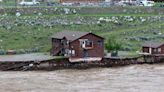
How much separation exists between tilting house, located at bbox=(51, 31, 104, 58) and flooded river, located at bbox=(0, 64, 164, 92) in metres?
2.64

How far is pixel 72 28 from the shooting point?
2549 inches

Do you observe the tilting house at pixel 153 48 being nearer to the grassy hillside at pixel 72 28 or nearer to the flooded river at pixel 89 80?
the grassy hillside at pixel 72 28

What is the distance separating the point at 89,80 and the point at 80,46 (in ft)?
26.3

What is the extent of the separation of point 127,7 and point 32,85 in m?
36.6

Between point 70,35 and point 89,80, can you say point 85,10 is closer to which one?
point 70,35

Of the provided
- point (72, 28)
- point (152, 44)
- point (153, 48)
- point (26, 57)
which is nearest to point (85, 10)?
point (72, 28)

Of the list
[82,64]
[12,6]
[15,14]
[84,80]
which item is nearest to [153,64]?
[82,64]

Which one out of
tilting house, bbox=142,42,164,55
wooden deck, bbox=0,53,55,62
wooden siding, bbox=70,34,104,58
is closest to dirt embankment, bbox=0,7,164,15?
wooden deck, bbox=0,53,55,62

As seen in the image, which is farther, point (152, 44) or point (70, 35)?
point (152, 44)

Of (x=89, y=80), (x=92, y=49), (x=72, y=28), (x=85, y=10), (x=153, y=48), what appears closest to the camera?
(x=89, y=80)

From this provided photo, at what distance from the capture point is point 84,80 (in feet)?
153

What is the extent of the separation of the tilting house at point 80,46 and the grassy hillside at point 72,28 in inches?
137

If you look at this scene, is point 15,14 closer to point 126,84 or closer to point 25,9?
point 25,9

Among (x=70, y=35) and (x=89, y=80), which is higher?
(x=70, y=35)
